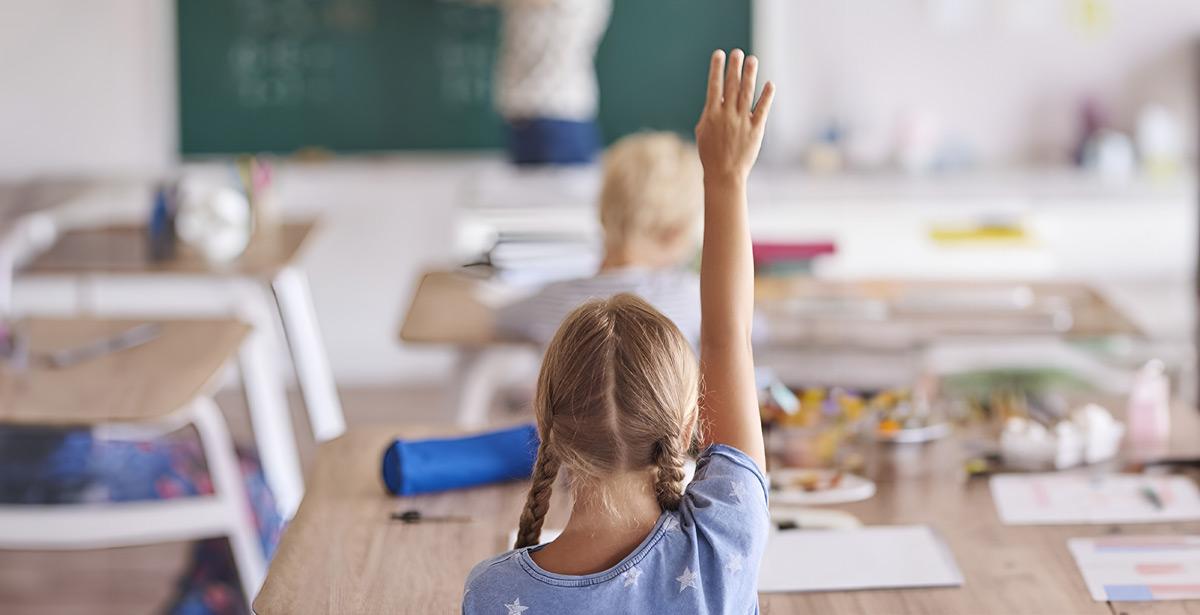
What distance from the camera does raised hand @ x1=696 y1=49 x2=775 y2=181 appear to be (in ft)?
4.52

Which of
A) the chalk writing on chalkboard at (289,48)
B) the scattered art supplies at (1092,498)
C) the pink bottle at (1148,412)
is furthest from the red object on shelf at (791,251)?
the chalk writing on chalkboard at (289,48)

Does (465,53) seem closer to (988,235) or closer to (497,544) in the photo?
(988,235)

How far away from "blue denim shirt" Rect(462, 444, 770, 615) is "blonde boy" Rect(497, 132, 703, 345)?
1014 mm

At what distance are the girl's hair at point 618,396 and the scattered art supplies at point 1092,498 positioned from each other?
0.64m

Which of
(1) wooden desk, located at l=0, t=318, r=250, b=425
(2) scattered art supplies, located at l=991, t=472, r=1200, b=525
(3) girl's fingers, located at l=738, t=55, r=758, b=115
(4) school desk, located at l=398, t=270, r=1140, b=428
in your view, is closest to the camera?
(3) girl's fingers, located at l=738, t=55, r=758, b=115

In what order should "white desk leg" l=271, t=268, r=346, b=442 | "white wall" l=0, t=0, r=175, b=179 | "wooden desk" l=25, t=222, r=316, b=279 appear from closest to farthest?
"wooden desk" l=25, t=222, r=316, b=279, "white desk leg" l=271, t=268, r=346, b=442, "white wall" l=0, t=0, r=175, b=179

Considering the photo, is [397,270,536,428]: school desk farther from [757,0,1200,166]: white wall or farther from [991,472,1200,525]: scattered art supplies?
[757,0,1200,166]: white wall


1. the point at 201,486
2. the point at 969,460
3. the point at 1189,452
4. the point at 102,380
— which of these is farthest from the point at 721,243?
the point at 201,486

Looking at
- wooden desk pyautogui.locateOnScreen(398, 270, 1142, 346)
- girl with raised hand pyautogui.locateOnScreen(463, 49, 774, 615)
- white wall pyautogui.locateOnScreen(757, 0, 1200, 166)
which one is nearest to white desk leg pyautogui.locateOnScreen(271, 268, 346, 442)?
wooden desk pyautogui.locateOnScreen(398, 270, 1142, 346)

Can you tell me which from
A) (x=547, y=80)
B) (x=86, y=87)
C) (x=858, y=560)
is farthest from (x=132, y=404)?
(x=86, y=87)

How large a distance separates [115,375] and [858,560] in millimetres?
1262

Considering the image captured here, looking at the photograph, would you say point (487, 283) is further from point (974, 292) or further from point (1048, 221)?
point (1048, 221)

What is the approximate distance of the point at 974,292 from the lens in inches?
118

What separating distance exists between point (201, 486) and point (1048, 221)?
284 centimetres
